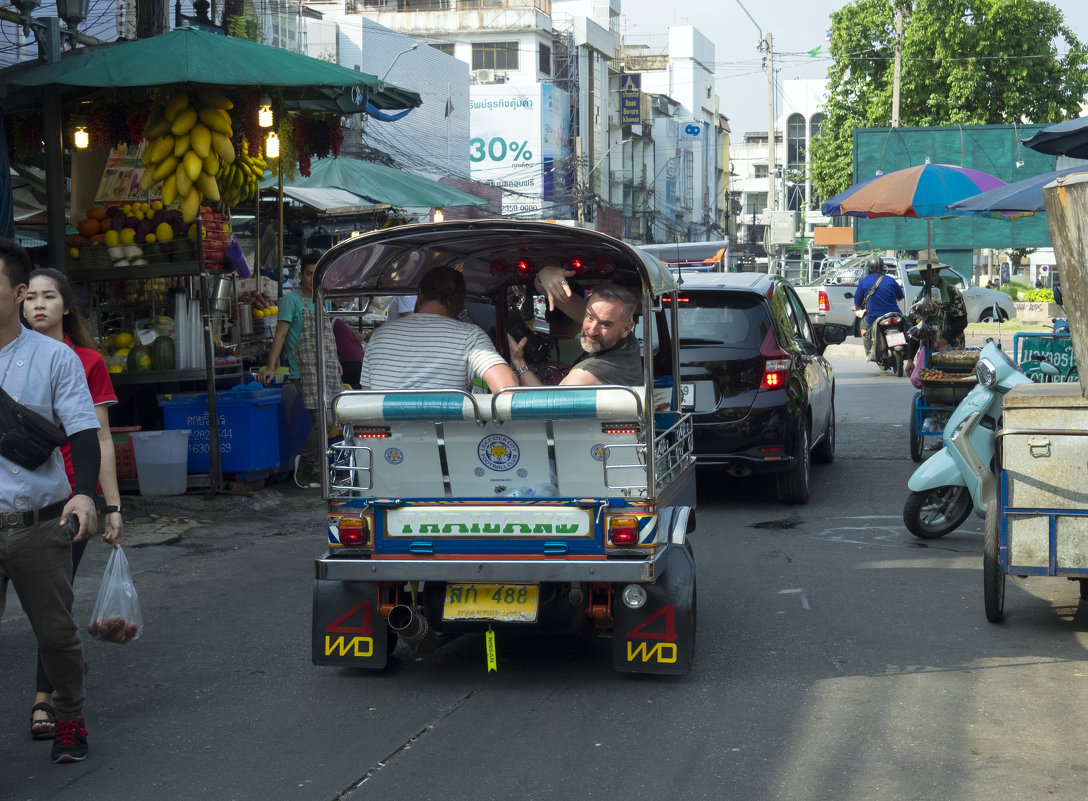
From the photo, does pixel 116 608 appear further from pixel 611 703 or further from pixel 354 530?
pixel 611 703

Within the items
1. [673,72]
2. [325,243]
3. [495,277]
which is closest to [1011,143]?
[325,243]

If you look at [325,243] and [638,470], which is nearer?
[638,470]

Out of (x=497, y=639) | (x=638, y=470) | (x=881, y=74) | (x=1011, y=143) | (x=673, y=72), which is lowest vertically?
(x=497, y=639)

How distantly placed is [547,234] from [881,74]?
4302 cm

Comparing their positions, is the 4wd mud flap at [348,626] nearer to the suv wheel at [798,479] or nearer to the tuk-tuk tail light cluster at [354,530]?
the tuk-tuk tail light cluster at [354,530]

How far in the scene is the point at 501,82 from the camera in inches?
2371

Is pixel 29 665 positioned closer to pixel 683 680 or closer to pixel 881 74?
pixel 683 680

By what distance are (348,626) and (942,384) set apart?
21.4ft

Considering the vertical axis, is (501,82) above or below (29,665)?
above

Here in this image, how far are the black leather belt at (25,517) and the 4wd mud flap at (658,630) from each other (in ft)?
7.73

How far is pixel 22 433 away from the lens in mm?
4355

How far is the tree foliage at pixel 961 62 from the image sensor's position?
140ft

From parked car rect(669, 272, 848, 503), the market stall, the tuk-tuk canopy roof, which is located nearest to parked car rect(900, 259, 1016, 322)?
parked car rect(669, 272, 848, 503)

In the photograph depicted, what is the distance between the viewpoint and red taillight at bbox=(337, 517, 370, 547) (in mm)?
5465
